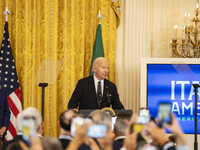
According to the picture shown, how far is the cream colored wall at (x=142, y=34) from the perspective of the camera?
7617 mm

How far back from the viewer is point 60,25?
7469mm

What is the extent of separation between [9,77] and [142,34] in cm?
271

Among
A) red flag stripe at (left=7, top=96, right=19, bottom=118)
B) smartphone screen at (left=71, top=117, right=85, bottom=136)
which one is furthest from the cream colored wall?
smartphone screen at (left=71, top=117, right=85, bottom=136)

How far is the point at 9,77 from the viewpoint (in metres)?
7.18

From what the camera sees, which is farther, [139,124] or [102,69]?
[102,69]

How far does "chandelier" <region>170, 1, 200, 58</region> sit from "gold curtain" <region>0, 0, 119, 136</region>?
1.18m

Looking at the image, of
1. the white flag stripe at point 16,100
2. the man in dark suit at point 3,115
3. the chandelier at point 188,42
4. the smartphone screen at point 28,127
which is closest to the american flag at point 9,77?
the white flag stripe at point 16,100

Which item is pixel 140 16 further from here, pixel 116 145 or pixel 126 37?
pixel 116 145

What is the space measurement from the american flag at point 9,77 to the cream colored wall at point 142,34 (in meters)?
1.98

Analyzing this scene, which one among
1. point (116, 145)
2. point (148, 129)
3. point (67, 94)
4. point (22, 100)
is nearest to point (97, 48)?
point (67, 94)

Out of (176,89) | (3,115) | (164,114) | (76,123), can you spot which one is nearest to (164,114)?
(164,114)

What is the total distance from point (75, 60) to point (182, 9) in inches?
92.7

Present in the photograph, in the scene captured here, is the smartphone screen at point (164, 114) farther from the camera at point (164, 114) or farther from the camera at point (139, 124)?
the camera at point (139, 124)

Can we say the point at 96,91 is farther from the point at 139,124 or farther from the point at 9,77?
the point at 139,124
